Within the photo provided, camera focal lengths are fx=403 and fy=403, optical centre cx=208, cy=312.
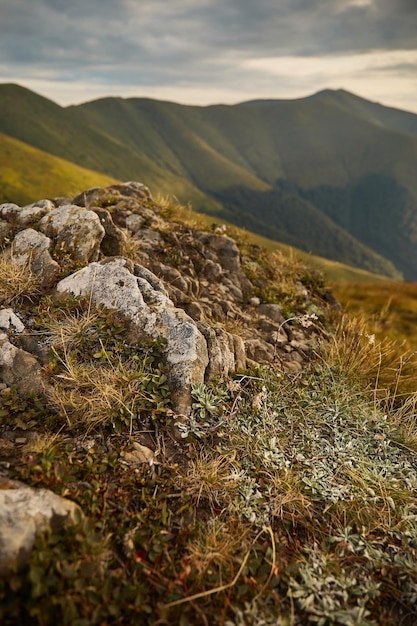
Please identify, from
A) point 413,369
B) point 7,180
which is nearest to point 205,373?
point 413,369

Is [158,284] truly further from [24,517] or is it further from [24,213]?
[24,517]

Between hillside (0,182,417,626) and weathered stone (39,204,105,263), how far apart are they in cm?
4

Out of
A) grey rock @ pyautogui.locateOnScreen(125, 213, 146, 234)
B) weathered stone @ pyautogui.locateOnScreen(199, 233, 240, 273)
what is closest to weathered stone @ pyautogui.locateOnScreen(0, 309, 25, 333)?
grey rock @ pyautogui.locateOnScreen(125, 213, 146, 234)

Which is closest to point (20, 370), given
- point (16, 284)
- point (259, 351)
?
point (16, 284)

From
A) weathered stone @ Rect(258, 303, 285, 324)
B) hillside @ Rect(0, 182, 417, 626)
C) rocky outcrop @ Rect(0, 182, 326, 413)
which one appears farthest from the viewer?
weathered stone @ Rect(258, 303, 285, 324)

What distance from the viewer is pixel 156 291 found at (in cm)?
710

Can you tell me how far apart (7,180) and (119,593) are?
160 m

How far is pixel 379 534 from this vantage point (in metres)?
4.79

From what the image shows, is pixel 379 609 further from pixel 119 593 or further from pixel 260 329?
pixel 260 329

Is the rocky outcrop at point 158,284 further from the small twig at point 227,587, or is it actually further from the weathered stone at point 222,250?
the small twig at point 227,587

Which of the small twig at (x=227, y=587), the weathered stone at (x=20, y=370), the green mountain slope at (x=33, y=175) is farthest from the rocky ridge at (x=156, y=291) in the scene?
the green mountain slope at (x=33, y=175)

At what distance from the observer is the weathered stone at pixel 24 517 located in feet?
11.2

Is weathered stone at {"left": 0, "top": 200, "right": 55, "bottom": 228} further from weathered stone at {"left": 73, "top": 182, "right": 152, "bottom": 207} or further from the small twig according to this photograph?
the small twig

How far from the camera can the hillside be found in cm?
367
